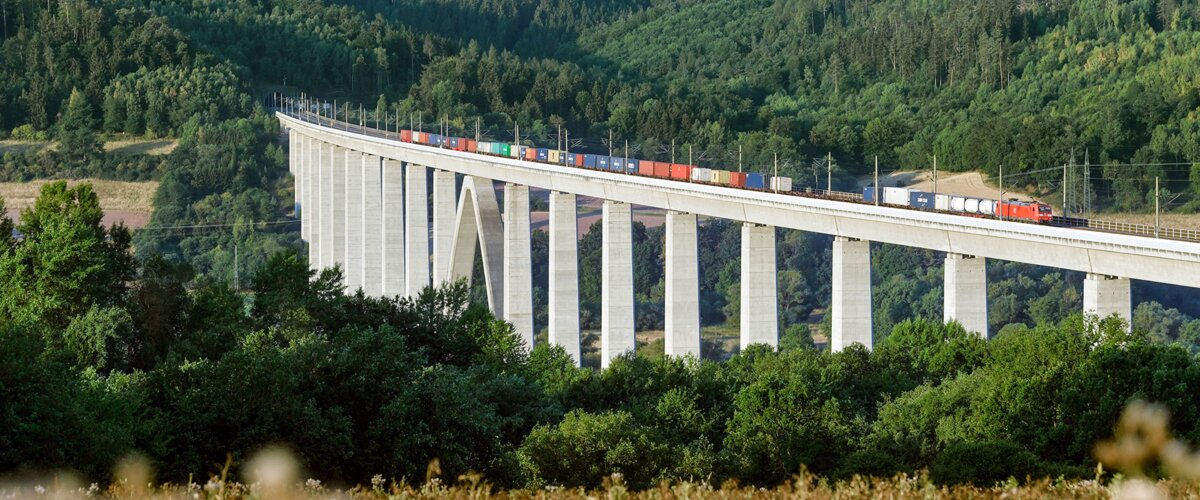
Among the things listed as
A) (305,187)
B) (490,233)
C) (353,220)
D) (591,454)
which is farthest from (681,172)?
(305,187)

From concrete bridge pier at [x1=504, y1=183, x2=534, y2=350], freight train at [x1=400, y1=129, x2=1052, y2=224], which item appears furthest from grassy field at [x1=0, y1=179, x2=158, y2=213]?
concrete bridge pier at [x1=504, y1=183, x2=534, y2=350]

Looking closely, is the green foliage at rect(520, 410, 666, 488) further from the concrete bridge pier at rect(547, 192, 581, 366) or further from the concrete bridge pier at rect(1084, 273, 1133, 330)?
the concrete bridge pier at rect(547, 192, 581, 366)

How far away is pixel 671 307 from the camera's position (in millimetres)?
75188

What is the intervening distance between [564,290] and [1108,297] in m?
37.3

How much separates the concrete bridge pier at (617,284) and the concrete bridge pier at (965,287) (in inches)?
846

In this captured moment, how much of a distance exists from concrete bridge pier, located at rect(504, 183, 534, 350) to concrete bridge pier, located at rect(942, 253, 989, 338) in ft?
95.6

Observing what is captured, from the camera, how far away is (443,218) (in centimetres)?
10494

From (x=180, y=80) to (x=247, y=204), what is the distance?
29448mm

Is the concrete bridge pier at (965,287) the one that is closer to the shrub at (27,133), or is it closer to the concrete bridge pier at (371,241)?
the concrete bridge pier at (371,241)

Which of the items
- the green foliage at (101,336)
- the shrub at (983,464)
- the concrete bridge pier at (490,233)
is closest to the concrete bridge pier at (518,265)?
the concrete bridge pier at (490,233)

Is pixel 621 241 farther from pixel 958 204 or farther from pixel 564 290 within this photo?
pixel 958 204

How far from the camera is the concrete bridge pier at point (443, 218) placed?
344 feet

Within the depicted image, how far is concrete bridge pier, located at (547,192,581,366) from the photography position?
273 ft

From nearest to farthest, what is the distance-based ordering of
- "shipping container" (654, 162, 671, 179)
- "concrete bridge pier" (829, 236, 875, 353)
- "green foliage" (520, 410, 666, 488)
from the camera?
"green foliage" (520, 410, 666, 488) → "concrete bridge pier" (829, 236, 875, 353) → "shipping container" (654, 162, 671, 179)
